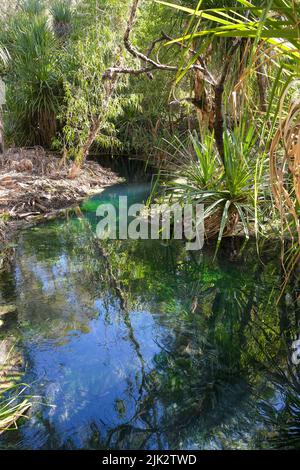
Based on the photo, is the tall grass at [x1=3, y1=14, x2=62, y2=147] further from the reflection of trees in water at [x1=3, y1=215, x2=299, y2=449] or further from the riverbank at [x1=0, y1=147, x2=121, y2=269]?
the reflection of trees in water at [x1=3, y1=215, x2=299, y2=449]

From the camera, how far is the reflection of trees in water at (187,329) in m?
1.95

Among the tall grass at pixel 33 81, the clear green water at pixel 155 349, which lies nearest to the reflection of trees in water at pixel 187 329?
the clear green water at pixel 155 349

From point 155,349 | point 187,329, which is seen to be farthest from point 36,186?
point 155,349

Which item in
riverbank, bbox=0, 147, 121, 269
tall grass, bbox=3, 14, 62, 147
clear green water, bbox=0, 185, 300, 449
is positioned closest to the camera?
clear green water, bbox=0, 185, 300, 449

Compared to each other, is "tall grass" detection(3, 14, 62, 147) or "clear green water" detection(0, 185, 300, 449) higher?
"tall grass" detection(3, 14, 62, 147)

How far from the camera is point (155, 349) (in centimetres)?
256

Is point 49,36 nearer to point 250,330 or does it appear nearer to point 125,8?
point 125,8

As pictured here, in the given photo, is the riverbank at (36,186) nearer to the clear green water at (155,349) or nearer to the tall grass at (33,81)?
the tall grass at (33,81)

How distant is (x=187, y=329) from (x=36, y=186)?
4.11 m


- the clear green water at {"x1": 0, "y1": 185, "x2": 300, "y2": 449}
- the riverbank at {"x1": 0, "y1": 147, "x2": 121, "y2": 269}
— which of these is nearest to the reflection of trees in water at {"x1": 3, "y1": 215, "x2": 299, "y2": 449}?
the clear green water at {"x1": 0, "y1": 185, "x2": 300, "y2": 449}

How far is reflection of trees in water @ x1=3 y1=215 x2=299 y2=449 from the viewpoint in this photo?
6.41 feet

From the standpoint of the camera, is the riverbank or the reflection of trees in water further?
the riverbank

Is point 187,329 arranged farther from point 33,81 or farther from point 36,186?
point 33,81
